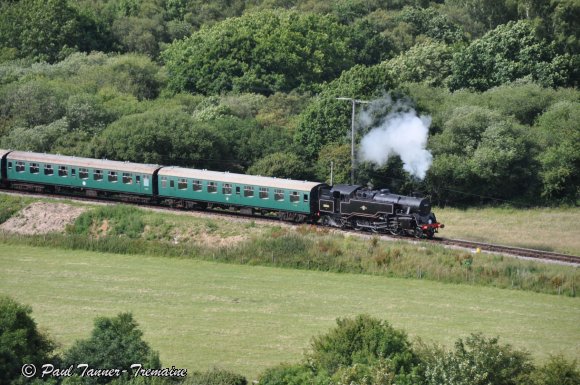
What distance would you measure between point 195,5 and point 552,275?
86020 millimetres

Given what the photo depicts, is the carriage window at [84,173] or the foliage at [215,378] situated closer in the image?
the foliage at [215,378]

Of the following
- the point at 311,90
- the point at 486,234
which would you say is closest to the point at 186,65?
the point at 311,90

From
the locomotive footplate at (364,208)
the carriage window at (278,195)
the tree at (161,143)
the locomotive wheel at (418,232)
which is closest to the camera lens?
the locomotive wheel at (418,232)

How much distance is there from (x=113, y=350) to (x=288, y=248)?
2151 centimetres

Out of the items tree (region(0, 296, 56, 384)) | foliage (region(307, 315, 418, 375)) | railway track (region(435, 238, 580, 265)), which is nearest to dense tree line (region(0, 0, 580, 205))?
railway track (region(435, 238, 580, 265))

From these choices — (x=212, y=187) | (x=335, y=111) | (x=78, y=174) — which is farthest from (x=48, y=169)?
(x=335, y=111)

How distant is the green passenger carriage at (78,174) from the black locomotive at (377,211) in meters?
12.4

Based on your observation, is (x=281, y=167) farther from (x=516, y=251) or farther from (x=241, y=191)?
(x=516, y=251)

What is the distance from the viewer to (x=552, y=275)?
152ft

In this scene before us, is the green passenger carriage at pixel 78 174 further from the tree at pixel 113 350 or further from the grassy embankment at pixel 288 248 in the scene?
the tree at pixel 113 350

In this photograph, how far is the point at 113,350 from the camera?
3048 cm

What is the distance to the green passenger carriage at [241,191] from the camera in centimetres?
5488

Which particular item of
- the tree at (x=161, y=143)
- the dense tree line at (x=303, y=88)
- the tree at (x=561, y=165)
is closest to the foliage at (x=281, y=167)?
the dense tree line at (x=303, y=88)

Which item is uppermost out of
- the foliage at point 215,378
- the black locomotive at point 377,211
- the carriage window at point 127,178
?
the carriage window at point 127,178
